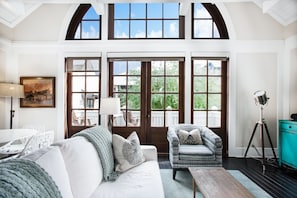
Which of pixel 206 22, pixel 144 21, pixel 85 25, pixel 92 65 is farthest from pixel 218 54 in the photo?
pixel 85 25

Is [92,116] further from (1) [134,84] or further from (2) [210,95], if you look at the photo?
(2) [210,95]

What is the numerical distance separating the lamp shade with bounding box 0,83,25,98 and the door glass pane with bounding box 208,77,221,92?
157 inches

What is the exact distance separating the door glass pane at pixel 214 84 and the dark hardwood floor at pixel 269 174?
1.52m

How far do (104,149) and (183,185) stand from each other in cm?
Result: 148

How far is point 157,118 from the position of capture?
4914 millimetres

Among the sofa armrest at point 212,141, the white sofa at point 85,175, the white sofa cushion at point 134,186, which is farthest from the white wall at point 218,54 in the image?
the white sofa at point 85,175

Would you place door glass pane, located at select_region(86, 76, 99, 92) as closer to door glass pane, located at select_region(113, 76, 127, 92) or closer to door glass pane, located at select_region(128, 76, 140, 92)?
door glass pane, located at select_region(113, 76, 127, 92)

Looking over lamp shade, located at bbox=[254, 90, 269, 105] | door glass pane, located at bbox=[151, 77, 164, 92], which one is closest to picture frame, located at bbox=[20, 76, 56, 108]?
door glass pane, located at bbox=[151, 77, 164, 92]

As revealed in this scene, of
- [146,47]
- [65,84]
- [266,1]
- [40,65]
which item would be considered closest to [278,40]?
[266,1]

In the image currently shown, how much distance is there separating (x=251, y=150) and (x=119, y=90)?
10.4 feet

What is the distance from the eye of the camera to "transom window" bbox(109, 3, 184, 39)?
4895 millimetres

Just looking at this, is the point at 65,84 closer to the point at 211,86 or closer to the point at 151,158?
the point at 151,158

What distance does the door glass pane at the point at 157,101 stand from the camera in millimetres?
4898

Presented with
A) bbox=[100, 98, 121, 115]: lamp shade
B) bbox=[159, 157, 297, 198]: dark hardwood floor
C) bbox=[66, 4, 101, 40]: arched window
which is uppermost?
bbox=[66, 4, 101, 40]: arched window
